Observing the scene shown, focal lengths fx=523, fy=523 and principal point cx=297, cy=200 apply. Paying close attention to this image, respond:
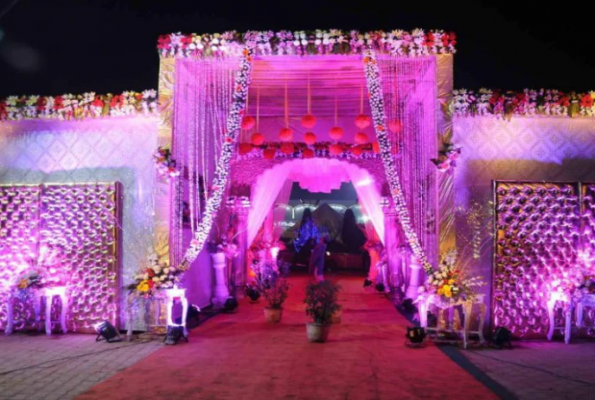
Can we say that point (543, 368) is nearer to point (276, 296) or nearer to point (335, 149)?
point (276, 296)

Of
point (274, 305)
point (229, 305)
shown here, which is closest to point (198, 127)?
point (274, 305)

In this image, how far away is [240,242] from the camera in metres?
12.1

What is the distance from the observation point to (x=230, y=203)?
1148 centimetres

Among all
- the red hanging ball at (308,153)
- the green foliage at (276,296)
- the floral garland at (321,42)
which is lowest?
the green foliage at (276,296)

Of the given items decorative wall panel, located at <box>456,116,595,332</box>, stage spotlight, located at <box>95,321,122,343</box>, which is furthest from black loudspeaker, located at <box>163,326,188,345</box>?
decorative wall panel, located at <box>456,116,595,332</box>

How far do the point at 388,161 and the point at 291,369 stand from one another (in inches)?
125

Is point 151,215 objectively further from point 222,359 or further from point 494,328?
point 494,328

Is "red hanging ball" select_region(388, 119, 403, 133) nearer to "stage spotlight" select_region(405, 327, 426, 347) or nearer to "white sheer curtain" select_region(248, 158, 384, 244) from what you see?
"white sheer curtain" select_region(248, 158, 384, 244)

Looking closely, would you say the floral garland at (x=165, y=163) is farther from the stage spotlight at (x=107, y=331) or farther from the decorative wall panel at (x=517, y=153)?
the decorative wall panel at (x=517, y=153)

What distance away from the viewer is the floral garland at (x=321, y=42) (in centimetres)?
751

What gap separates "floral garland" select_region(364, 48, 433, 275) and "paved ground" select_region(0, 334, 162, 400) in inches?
147

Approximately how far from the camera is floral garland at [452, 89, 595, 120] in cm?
766

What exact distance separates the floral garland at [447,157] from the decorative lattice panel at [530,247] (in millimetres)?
813

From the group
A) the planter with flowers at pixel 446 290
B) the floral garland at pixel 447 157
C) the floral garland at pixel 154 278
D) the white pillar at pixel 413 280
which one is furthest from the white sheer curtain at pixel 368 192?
the floral garland at pixel 154 278
